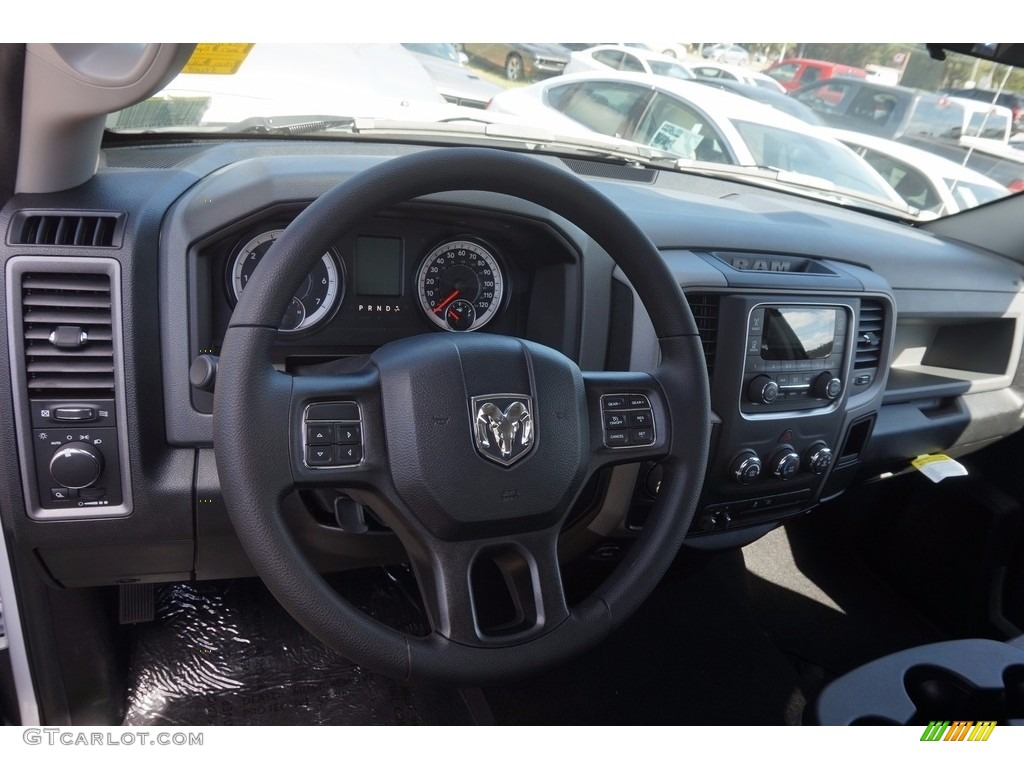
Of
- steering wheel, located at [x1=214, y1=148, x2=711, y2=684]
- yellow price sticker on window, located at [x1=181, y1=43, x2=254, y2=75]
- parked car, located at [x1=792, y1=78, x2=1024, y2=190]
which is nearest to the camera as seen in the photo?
steering wheel, located at [x1=214, y1=148, x2=711, y2=684]

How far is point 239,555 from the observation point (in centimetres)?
159

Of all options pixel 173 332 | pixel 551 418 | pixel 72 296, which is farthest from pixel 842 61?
pixel 72 296

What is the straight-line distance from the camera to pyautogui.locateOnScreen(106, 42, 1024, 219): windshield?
5.40 feet

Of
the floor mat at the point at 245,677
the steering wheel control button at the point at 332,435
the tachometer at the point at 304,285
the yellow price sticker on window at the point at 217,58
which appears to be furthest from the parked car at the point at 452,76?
the floor mat at the point at 245,677

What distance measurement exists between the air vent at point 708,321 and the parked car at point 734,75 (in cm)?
62

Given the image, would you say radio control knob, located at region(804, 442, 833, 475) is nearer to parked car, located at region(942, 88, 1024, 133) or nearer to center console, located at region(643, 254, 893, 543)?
center console, located at region(643, 254, 893, 543)

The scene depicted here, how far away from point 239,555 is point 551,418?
2.50 ft

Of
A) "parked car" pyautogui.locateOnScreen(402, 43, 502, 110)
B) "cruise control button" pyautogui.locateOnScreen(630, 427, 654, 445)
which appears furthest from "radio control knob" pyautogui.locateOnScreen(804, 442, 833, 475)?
"parked car" pyautogui.locateOnScreen(402, 43, 502, 110)

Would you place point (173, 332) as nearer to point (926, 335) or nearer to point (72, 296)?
point (72, 296)

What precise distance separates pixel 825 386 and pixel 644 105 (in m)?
0.89

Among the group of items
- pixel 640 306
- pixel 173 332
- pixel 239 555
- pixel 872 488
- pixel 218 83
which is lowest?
pixel 872 488

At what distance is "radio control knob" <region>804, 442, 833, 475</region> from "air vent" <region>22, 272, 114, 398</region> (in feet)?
4.93

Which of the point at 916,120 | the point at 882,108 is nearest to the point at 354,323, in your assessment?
the point at 882,108

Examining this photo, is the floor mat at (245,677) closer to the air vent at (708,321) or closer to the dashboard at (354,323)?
the dashboard at (354,323)
